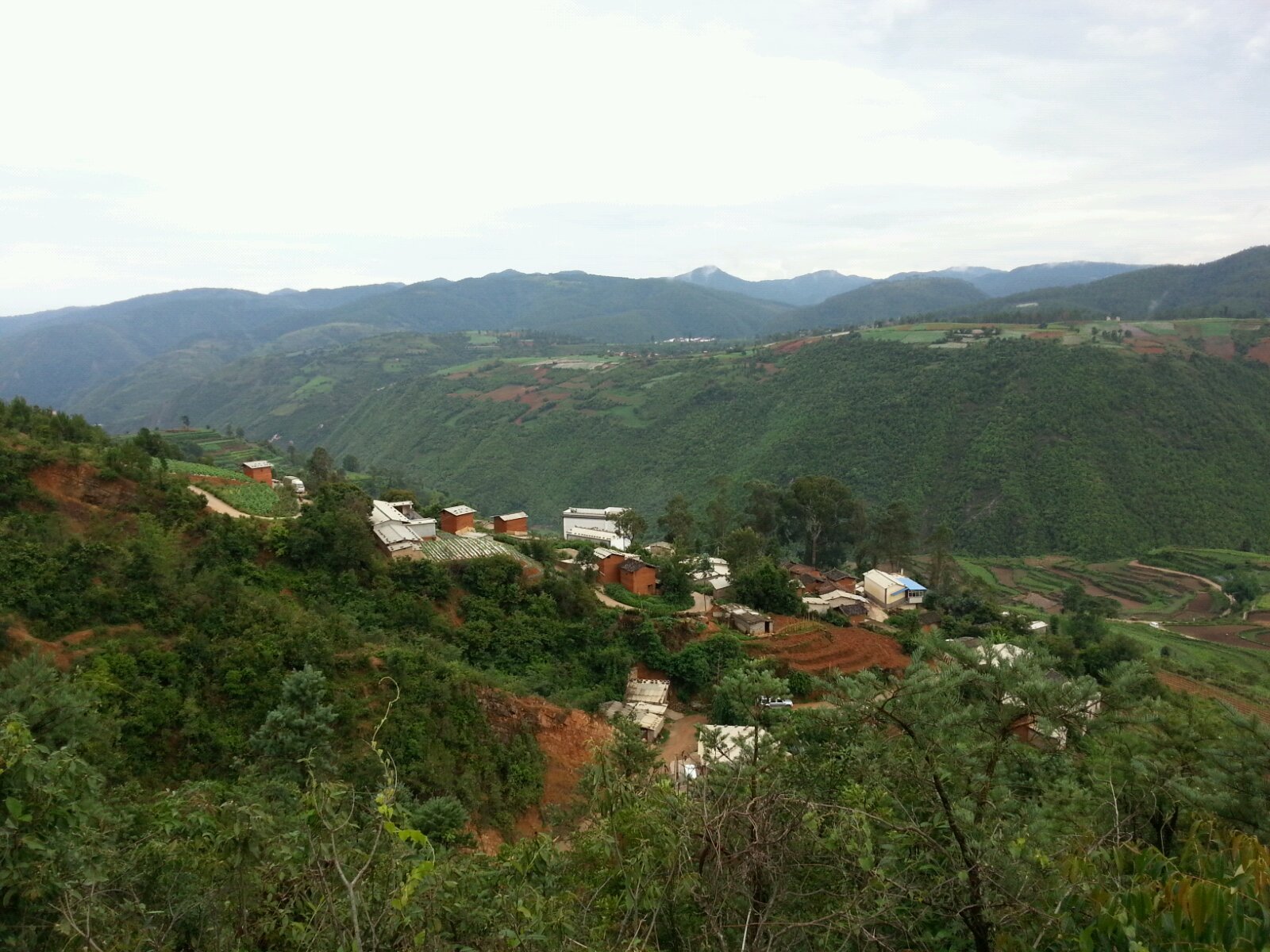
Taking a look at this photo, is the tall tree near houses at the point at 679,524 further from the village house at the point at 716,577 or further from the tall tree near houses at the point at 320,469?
the tall tree near houses at the point at 320,469

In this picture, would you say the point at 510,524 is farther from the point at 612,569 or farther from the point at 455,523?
the point at 612,569

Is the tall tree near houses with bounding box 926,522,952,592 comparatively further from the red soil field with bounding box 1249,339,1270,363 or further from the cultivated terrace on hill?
the red soil field with bounding box 1249,339,1270,363

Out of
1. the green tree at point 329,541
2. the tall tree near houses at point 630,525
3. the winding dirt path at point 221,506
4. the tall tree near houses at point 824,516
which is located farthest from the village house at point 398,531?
the tall tree near houses at point 824,516

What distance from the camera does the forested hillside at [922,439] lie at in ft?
A: 152

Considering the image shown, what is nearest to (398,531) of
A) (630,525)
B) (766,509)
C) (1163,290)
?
(630,525)

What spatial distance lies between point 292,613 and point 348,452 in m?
81.2

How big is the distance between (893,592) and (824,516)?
6131mm

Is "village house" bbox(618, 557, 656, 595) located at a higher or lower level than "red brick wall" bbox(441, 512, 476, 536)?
lower

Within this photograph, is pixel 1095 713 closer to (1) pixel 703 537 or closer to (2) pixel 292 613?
(2) pixel 292 613

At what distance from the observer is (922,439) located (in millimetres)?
55062

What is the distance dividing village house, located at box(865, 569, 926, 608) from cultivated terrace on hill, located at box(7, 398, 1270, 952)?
2120 centimetres

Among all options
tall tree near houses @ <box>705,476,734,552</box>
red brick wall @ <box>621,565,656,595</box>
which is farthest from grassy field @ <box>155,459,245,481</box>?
→ tall tree near houses @ <box>705,476,734,552</box>

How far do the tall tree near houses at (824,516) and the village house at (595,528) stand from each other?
906 cm

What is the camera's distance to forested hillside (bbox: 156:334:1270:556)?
46281mm
